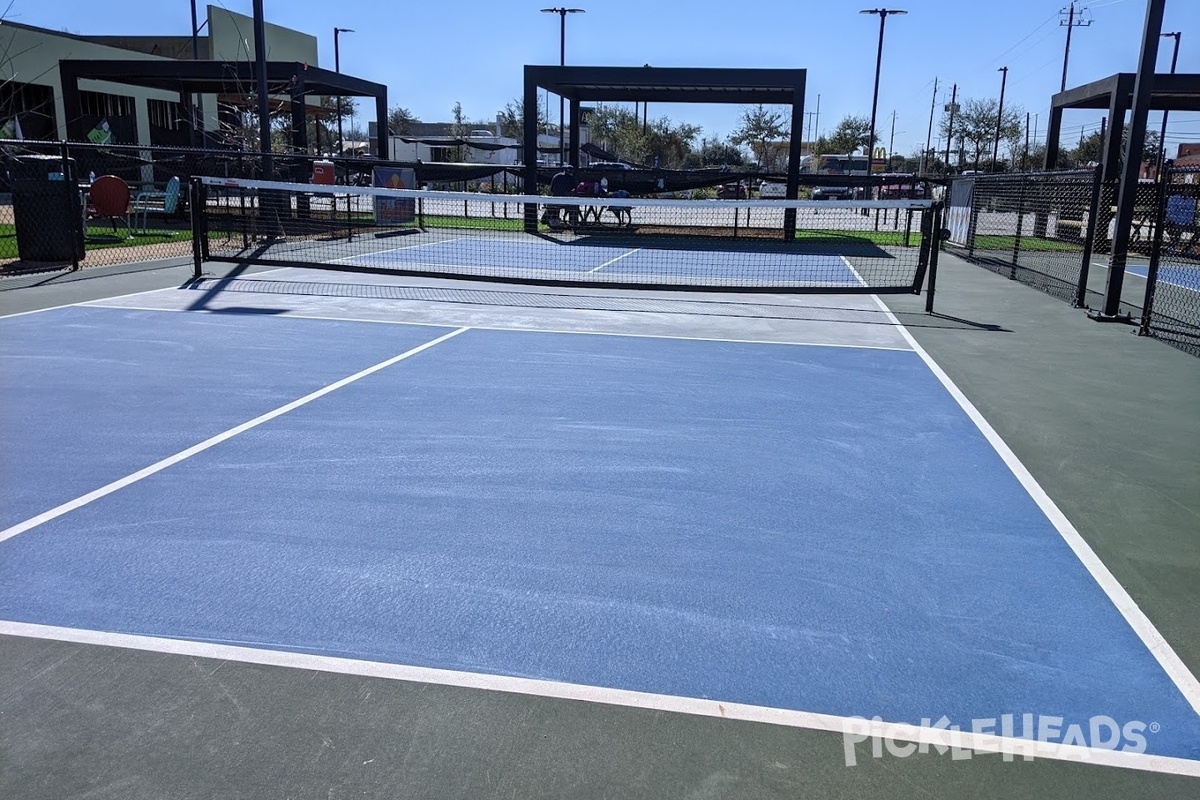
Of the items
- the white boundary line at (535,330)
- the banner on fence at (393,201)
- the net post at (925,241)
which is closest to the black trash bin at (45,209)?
the white boundary line at (535,330)

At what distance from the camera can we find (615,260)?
20.4m

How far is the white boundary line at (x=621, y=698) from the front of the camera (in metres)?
3.25

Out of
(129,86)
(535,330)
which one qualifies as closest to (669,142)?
(129,86)

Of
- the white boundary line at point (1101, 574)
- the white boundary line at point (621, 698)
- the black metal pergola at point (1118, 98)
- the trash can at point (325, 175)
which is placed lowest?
the white boundary line at point (621, 698)

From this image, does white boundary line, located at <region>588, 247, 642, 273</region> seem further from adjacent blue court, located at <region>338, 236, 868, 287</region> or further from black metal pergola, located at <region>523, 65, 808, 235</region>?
black metal pergola, located at <region>523, 65, 808, 235</region>

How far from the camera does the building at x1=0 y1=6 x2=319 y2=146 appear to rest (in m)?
38.4

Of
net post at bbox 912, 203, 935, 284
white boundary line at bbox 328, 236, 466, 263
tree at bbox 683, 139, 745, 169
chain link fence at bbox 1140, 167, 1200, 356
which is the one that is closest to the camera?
chain link fence at bbox 1140, 167, 1200, 356

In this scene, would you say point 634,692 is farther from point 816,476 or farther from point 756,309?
point 756,309

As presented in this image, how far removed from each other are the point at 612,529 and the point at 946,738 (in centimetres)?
229

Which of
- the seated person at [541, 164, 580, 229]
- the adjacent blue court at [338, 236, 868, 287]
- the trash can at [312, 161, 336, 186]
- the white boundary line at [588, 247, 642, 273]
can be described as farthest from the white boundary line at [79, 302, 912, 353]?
the seated person at [541, 164, 580, 229]

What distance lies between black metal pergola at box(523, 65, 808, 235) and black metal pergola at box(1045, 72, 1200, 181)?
8122 mm

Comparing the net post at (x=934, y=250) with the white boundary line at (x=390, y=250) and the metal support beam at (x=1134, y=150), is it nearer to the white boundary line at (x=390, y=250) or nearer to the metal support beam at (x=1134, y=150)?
the metal support beam at (x=1134, y=150)

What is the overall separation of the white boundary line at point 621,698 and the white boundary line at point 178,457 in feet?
4.24

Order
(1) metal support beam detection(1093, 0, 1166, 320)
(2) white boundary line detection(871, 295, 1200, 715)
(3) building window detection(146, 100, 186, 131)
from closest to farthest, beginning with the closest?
1. (2) white boundary line detection(871, 295, 1200, 715)
2. (1) metal support beam detection(1093, 0, 1166, 320)
3. (3) building window detection(146, 100, 186, 131)
